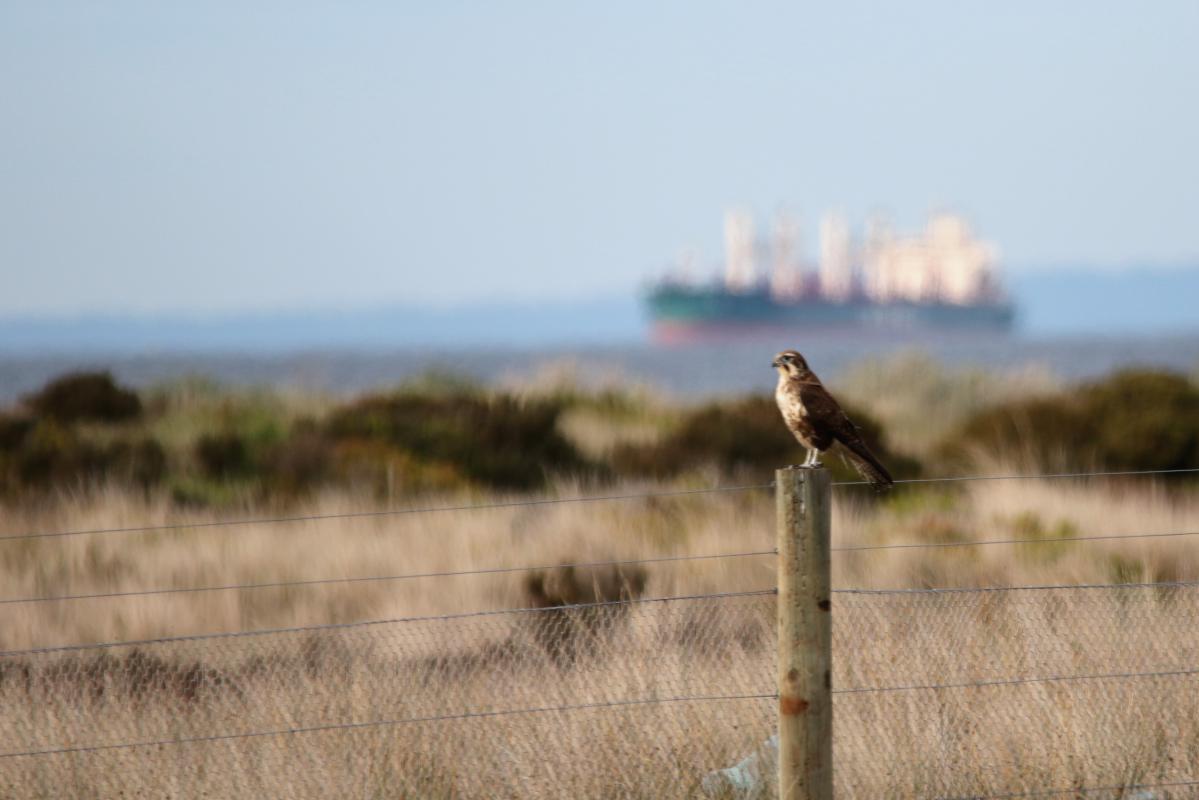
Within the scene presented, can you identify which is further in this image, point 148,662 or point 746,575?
point 746,575

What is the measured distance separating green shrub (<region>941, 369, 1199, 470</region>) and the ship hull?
436 ft

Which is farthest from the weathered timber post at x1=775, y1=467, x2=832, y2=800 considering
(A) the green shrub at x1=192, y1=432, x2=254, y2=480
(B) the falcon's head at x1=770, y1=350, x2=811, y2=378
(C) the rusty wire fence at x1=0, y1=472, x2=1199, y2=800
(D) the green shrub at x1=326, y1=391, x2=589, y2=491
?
(A) the green shrub at x1=192, y1=432, x2=254, y2=480

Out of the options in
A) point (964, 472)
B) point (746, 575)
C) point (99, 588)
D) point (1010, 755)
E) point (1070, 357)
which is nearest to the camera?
point (1010, 755)

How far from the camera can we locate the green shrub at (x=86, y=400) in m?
19.1

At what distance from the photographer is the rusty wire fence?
17.6ft

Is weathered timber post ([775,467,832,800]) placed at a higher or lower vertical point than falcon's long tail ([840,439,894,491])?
lower

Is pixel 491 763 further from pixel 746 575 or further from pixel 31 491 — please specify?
pixel 31 491

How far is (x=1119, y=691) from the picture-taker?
5652 millimetres

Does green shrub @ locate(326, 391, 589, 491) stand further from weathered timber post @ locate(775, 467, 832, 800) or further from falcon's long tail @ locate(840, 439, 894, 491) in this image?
weathered timber post @ locate(775, 467, 832, 800)

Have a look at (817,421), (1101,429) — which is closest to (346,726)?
(817,421)

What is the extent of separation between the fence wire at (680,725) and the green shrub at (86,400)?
43.9 feet

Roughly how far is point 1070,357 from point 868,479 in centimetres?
9407

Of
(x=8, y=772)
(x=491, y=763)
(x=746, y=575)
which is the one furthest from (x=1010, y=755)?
(x=746, y=575)

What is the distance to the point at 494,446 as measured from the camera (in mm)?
15133
